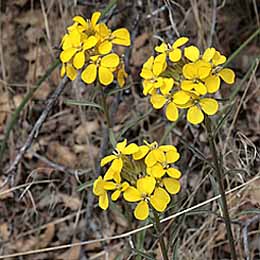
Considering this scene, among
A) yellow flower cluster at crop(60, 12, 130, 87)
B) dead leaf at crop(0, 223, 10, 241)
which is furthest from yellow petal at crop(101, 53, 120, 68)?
dead leaf at crop(0, 223, 10, 241)

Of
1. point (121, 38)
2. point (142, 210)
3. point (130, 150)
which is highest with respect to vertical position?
point (121, 38)

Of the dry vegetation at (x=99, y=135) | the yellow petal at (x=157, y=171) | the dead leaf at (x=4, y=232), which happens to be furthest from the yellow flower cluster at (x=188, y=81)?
the dead leaf at (x=4, y=232)

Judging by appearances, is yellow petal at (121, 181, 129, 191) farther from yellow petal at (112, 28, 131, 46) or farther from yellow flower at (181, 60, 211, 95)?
yellow petal at (112, 28, 131, 46)

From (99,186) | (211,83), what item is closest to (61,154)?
(99,186)

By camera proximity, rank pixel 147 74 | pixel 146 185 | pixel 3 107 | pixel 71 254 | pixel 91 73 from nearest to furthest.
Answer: pixel 146 185
pixel 147 74
pixel 91 73
pixel 71 254
pixel 3 107

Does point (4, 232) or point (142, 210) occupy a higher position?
point (142, 210)

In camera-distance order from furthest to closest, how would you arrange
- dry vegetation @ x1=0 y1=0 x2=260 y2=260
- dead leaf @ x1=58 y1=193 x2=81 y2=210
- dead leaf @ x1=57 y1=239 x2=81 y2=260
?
dead leaf @ x1=58 y1=193 x2=81 y2=210 → dead leaf @ x1=57 y1=239 x2=81 y2=260 → dry vegetation @ x1=0 y1=0 x2=260 y2=260

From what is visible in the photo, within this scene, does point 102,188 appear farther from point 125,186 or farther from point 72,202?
point 72,202
